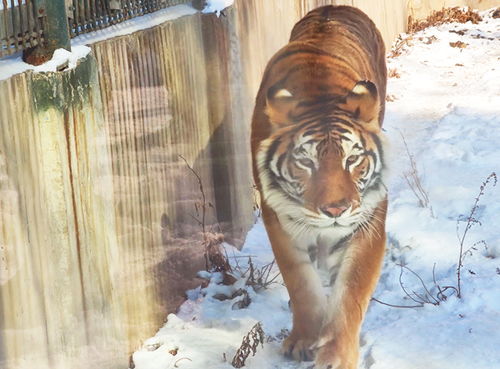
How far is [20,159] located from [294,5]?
961 millimetres

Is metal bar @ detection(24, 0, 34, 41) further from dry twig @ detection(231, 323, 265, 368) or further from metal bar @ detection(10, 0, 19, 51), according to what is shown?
dry twig @ detection(231, 323, 265, 368)

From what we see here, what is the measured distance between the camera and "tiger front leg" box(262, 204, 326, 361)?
266 cm

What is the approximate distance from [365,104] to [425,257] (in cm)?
44

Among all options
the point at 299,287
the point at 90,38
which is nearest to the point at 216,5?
the point at 90,38

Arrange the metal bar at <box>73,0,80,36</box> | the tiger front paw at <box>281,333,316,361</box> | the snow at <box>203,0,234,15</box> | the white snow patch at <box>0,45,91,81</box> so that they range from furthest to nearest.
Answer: the snow at <box>203,0,234,15</box>
the metal bar at <box>73,0,80,36</box>
the tiger front paw at <box>281,333,316,361</box>
the white snow patch at <box>0,45,91,81</box>

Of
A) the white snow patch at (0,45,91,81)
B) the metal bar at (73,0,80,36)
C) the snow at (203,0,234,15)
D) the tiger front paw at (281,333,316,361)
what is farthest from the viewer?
the snow at (203,0,234,15)

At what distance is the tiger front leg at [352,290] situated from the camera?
2.61 meters

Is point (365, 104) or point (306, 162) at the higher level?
point (365, 104)

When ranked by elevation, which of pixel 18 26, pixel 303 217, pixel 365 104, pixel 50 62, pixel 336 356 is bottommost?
pixel 336 356

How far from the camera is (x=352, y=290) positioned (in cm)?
265

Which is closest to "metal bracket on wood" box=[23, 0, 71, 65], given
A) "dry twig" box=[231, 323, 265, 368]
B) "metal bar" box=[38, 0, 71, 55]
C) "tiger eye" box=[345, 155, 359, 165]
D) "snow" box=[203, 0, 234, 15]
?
"metal bar" box=[38, 0, 71, 55]

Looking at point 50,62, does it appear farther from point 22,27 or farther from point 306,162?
point 306,162

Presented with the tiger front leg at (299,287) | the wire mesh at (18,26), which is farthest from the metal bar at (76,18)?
the tiger front leg at (299,287)

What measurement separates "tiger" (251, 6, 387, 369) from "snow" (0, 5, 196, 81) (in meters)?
0.40
